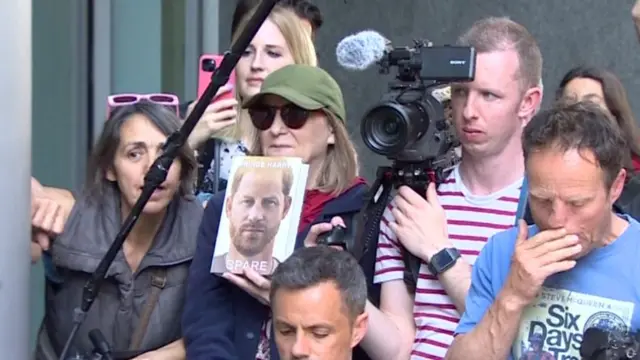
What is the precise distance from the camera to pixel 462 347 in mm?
2838

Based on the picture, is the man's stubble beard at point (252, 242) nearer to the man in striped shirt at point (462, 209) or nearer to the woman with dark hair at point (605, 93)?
the man in striped shirt at point (462, 209)

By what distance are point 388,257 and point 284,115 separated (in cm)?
47

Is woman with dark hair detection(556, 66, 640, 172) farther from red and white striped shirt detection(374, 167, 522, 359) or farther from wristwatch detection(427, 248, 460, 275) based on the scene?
wristwatch detection(427, 248, 460, 275)

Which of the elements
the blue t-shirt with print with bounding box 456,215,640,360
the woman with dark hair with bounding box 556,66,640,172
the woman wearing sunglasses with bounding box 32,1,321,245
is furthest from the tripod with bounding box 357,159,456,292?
the woman with dark hair with bounding box 556,66,640,172

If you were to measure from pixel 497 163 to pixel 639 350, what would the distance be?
0.84 m

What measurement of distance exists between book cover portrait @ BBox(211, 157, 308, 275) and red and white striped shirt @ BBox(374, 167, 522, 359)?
269 mm

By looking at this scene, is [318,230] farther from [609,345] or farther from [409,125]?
[609,345]

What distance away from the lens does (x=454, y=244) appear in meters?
3.32

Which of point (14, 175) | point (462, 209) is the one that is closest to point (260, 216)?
point (462, 209)

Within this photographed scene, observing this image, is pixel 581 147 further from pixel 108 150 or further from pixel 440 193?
pixel 108 150

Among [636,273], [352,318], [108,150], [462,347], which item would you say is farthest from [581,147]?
[108,150]

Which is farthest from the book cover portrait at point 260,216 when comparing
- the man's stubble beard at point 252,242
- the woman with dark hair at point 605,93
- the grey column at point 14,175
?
the woman with dark hair at point 605,93

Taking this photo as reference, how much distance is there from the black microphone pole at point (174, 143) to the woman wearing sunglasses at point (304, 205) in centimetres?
34

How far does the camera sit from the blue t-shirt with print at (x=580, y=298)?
2725 mm
